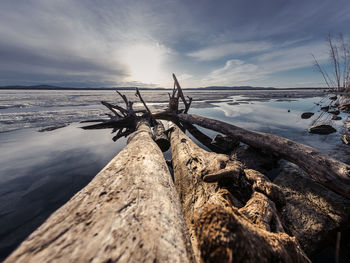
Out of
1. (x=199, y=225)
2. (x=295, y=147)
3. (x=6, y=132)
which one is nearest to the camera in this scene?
(x=199, y=225)

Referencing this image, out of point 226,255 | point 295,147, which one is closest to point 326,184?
point 295,147

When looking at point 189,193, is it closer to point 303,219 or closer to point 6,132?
point 303,219

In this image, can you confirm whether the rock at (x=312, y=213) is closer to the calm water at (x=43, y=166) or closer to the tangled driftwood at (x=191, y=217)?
the tangled driftwood at (x=191, y=217)

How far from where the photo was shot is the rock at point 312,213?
1.97 m

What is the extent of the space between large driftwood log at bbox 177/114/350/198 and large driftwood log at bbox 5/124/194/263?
2.89 metres

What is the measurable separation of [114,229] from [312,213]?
2.89m

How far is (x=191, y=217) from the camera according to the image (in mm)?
1771

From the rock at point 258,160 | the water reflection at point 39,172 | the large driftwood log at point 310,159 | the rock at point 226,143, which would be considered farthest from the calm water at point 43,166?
the rock at point 226,143

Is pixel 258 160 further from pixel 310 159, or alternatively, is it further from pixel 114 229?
pixel 114 229

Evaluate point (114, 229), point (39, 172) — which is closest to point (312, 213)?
point (114, 229)

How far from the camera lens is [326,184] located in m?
2.55

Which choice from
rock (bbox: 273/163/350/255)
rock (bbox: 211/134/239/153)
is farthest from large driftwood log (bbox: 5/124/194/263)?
rock (bbox: 211/134/239/153)

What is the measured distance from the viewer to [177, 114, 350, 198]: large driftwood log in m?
2.40

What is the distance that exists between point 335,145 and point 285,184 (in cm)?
438
